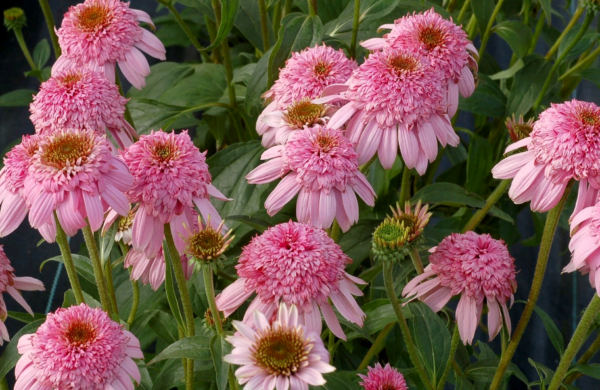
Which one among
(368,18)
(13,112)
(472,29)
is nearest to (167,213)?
(368,18)

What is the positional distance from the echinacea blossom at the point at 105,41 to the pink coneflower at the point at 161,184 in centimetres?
27

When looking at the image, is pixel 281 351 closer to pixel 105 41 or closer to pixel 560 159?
pixel 560 159

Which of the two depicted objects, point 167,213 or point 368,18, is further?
point 368,18

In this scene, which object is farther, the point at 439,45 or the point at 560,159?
the point at 439,45

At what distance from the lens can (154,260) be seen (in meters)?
0.76

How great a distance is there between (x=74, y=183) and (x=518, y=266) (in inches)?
47.0

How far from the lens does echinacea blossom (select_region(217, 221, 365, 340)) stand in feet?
2.02

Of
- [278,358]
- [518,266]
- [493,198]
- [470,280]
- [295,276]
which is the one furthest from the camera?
[518,266]

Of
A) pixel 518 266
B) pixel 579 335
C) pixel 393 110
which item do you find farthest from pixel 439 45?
pixel 518 266

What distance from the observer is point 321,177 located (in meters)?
0.71

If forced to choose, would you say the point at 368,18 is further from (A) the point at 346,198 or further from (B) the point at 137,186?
(B) the point at 137,186

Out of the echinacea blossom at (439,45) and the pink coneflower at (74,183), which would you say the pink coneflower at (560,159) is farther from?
the pink coneflower at (74,183)

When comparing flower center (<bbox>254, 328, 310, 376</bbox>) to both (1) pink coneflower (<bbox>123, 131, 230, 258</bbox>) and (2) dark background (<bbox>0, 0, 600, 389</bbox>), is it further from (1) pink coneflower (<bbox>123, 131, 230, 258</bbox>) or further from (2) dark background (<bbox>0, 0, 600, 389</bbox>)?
(2) dark background (<bbox>0, 0, 600, 389</bbox>)

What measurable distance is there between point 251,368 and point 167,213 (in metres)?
0.19
